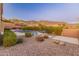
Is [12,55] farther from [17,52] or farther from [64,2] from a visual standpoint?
[64,2]

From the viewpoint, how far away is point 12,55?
4.76 feet

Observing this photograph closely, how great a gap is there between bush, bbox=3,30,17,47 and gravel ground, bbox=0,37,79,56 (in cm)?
4

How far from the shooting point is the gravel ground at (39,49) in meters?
1.44

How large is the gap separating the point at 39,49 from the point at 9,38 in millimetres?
295

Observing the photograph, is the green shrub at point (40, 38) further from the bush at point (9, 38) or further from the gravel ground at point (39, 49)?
the bush at point (9, 38)

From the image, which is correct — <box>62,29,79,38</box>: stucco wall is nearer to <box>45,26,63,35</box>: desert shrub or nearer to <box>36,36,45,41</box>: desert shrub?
<box>45,26,63,35</box>: desert shrub

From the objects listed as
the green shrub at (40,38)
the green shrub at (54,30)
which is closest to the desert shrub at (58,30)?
the green shrub at (54,30)

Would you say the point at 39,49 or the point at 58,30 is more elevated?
the point at 58,30

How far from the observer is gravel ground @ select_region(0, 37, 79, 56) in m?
1.44

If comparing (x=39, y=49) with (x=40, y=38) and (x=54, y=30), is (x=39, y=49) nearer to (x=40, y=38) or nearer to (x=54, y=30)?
(x=40, y=38)

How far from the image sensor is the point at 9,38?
1452 mm

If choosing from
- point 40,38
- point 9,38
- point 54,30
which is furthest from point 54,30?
point 9,38

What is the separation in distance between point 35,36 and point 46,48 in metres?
0.15

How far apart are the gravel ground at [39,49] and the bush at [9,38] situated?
38 mm
